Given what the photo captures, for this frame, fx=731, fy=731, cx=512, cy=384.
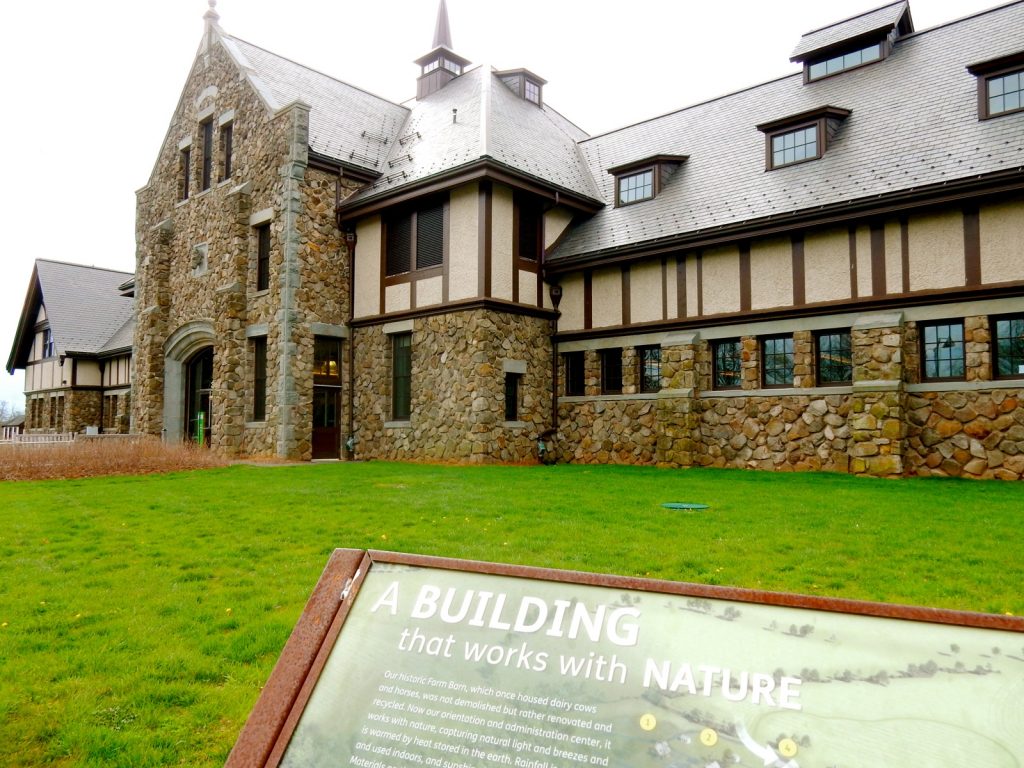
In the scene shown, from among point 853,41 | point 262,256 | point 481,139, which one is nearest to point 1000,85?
point 853,41

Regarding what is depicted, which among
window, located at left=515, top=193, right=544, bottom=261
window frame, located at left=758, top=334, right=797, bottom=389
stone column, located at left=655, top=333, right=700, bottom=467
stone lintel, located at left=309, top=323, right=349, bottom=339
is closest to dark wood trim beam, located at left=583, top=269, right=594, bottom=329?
window, located at left=515, top=193, right=544, bottom=261

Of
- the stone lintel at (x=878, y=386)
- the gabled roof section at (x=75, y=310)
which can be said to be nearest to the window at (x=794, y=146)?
the stone lintel at (x=878, y=386)

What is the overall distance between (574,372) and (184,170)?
1506 centimetres

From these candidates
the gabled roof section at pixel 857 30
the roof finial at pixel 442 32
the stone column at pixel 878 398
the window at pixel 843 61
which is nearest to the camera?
the stone column at pixel 878 398

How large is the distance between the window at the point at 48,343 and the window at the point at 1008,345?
39063 millimetres

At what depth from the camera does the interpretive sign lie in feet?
5.94

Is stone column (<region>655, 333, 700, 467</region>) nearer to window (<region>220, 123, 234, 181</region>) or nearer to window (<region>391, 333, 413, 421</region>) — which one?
window (<region>391, 333, 413, 421</region>)

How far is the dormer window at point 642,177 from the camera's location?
1856 cm

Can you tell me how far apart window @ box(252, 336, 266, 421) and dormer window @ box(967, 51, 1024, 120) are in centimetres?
1738

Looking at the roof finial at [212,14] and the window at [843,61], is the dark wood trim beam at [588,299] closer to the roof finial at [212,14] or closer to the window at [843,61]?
the window at [843,61]

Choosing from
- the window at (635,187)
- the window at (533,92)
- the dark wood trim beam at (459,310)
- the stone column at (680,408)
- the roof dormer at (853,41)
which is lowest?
the stone column at (680,408)

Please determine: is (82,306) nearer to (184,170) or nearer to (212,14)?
(184,170)

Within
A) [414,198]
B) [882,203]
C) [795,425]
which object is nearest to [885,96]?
[882,203]

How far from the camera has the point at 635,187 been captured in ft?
62.6
